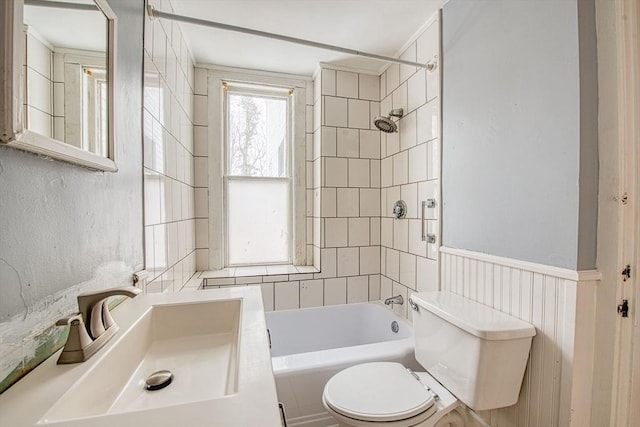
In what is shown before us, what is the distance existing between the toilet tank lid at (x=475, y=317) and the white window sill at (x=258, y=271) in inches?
42.5

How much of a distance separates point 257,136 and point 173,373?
78.1 inches

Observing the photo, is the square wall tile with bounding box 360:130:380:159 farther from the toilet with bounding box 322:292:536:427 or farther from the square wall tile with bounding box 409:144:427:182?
the toilet with bounding box 322:292:536:427

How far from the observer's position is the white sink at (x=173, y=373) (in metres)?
0.43

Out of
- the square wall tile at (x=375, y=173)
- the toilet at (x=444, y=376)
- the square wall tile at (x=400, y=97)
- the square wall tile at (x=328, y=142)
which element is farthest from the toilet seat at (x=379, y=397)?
the square wall tile at (x=400, y=97)

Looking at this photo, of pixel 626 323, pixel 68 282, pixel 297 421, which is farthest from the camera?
pixel 297 421

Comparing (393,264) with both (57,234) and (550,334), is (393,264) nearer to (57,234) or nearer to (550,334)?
(550,334)

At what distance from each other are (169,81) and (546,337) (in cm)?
208

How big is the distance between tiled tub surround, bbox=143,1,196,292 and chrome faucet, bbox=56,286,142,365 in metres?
0.51

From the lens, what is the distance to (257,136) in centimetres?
240

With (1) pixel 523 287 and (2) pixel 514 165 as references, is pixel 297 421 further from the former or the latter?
(2) pixel 514 165

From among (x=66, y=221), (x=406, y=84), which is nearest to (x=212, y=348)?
(x=66, y=221)

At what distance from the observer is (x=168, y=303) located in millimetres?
946

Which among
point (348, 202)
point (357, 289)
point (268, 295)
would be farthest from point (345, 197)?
point (268, 295)

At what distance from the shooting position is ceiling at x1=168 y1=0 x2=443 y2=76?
5.11ft
